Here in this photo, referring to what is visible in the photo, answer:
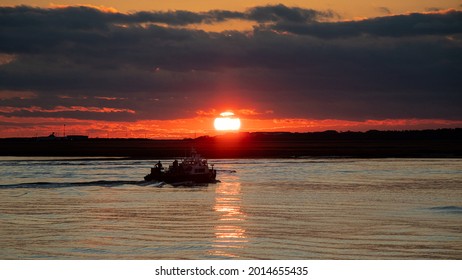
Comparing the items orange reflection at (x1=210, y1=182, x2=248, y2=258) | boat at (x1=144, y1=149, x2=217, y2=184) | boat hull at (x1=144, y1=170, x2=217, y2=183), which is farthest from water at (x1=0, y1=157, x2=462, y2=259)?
boat at (x1=144, y1=149, x2=217, y2=184)

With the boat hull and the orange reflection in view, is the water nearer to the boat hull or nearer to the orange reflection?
the orange reflection

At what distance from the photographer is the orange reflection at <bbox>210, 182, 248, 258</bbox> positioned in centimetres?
3553

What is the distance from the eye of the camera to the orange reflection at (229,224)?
117ft

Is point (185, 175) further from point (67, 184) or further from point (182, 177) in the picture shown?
point (67, 184)

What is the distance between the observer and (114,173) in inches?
3989

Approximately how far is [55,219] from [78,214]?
3.65m

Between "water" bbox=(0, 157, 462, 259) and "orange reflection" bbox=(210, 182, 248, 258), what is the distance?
6 cm

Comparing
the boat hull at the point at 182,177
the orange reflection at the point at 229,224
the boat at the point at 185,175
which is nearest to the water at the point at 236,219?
the orange reflection at the point at 229,224

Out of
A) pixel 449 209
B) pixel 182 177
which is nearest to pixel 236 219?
pixel 449 209

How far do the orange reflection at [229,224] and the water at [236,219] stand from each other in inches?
2.5
